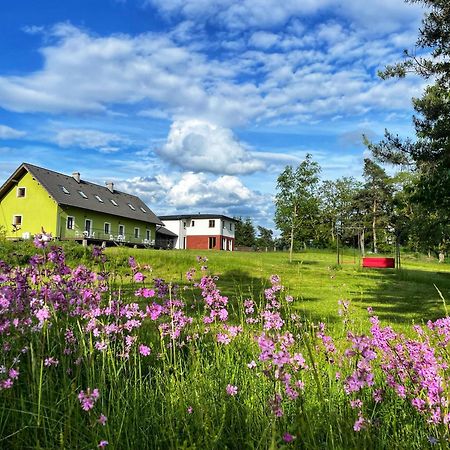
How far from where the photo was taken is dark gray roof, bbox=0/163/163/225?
134 feet

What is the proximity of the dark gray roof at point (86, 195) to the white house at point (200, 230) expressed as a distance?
376 inches

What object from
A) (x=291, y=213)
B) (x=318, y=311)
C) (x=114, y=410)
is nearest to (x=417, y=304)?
(x=318, y=311)

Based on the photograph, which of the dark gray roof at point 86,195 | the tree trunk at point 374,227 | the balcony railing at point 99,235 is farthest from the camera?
the tree trunk at point 374,227

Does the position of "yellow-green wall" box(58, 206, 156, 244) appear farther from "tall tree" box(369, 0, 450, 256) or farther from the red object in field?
"tall tree" box(369, 0, 450, 256)

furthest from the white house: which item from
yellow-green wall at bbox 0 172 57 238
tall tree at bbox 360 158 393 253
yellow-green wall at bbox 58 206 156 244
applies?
Result: yellow-green wall at bbox 0 172 57 238

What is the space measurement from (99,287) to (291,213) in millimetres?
24938

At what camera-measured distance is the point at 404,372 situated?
249 centimetres

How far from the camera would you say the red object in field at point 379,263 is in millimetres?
23844

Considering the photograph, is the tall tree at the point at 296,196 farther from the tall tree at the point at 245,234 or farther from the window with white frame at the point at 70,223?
the tall tree at the point at 245,234

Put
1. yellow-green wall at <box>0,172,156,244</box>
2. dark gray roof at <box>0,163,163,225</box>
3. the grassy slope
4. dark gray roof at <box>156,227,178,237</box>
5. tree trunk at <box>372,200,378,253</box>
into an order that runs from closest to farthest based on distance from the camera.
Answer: the grassy slope → yellow-green wall at <box>0,172,156,244</box> → dark gray roof at <box>0,163,163,225</box> → tree trunk at <box>372,200,378,253</box> → dark gray roof at <box>156,227,178,237</box>

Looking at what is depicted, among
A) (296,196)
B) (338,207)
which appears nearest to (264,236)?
(338,207)

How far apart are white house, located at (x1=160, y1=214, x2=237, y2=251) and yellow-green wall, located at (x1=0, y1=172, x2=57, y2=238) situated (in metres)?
25.2

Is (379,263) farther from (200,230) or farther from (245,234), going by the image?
(245,234)

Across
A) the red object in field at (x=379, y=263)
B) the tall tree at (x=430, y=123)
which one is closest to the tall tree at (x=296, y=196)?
the red object in field at (x=379, y=263)
